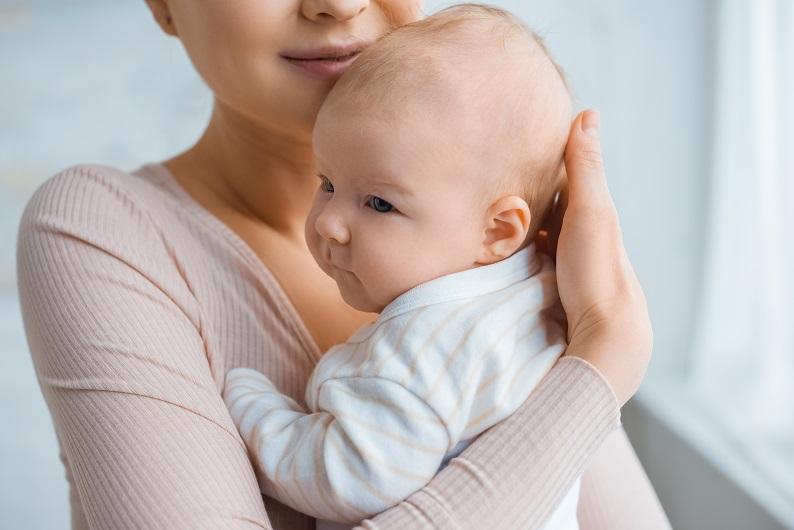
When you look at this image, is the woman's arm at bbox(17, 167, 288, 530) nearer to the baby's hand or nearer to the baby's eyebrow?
the baby's hand

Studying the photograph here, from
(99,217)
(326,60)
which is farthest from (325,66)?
(99,217)

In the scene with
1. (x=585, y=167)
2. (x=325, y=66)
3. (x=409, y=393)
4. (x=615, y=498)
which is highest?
(x=325, y=66)

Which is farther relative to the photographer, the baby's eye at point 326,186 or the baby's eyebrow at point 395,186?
the baby's eye at point 326,186

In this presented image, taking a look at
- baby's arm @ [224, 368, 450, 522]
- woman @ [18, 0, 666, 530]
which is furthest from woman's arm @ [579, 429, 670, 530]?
baby's arm @ [224, 368, 450, 522]

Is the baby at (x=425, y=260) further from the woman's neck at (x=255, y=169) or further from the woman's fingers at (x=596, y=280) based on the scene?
the woman's neck at (x=255, y=169)

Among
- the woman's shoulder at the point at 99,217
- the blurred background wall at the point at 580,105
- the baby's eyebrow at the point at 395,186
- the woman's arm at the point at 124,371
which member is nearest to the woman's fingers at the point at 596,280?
the baby's eyebrow at the point at 395,186

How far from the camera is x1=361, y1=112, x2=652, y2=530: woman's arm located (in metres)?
1.03

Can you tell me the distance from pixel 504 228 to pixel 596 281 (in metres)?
0.12

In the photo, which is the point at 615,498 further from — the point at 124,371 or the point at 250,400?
the point at 124,371

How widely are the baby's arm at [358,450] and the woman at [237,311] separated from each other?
0.03 meters

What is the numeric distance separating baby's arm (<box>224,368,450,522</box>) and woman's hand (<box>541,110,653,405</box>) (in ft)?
0.71

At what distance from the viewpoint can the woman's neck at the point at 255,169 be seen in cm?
148

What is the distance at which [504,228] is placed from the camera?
1.12m

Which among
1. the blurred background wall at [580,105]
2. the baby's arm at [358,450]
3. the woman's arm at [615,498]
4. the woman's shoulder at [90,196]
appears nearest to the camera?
the baby's arm at [358,450]
